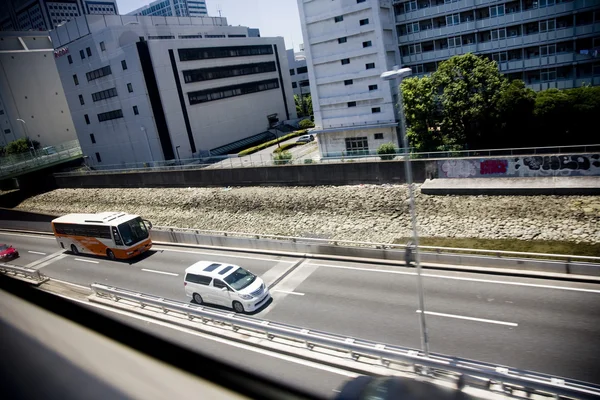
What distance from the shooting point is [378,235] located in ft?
74.6

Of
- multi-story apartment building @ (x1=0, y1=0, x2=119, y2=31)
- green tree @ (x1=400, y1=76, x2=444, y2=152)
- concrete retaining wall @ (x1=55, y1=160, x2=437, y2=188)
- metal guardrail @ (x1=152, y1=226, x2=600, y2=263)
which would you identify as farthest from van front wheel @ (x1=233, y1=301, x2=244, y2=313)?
green tree @ (x1=400, y1=76, x2=444, y2=152)

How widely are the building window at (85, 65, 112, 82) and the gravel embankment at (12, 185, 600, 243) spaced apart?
14701 mm

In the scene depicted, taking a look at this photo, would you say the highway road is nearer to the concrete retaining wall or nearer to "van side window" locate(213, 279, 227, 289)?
"van side window" locate(213, 279, 227, 289)

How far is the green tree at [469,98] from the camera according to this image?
25.6 meters

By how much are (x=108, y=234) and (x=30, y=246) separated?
33.7 ft

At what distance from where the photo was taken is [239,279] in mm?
14711

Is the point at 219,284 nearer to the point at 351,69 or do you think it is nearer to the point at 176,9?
the point at 351,69

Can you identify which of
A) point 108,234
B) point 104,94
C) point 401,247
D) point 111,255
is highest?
point 104,94

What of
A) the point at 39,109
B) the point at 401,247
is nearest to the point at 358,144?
the point at 401,247

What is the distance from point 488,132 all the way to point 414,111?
5.35m

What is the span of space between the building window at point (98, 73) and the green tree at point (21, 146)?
12295 millimetres

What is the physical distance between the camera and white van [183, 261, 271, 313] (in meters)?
14.2

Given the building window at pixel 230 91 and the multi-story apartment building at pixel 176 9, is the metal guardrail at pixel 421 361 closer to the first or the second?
the building window at pixel 230 91

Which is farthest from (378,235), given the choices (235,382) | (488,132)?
(235,382)
